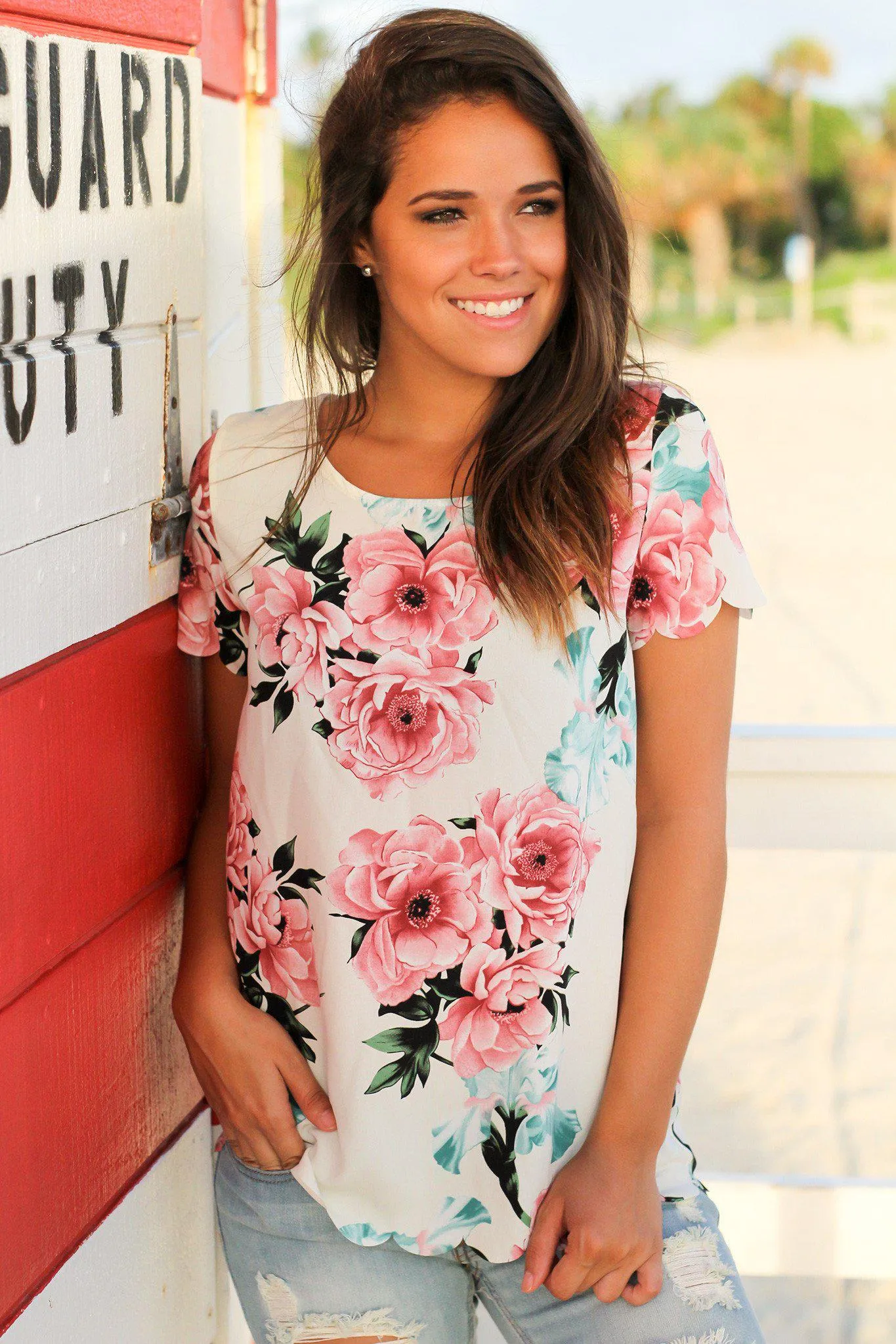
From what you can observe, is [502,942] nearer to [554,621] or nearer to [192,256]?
[554,621]

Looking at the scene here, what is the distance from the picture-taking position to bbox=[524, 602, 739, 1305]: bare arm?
51.0 inches

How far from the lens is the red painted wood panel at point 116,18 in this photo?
3.73 ft

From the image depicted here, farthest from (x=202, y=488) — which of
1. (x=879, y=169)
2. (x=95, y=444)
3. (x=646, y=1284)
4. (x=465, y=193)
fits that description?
(x=879, y=169)

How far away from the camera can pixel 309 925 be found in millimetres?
1375

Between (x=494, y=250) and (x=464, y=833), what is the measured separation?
1.67 feet

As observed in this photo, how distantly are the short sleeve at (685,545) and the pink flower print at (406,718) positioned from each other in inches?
6.7

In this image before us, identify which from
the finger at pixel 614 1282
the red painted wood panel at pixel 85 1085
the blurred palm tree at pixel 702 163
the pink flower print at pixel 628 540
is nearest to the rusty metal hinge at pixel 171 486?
the red painted wood panel at pixel 85 1085

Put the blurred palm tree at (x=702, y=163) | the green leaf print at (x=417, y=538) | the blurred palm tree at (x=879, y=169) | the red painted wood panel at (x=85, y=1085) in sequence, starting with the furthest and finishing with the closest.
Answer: the blurred palm tree at (x=702, y=163) < the blurred palm tree at (x=879, y=169) < the green leaf print at (x=417, y=538) < the red painted wood panel at (x=85, y=1085)

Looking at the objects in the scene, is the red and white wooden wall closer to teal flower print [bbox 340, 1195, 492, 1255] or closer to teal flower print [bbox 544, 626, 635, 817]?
teal flower print [bbox 340, 1195, 492, 1255]

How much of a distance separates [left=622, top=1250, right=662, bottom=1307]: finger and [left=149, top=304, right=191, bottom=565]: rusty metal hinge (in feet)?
2.58

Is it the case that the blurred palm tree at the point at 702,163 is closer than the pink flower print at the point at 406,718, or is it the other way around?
the pink flower print at the point at 406,718

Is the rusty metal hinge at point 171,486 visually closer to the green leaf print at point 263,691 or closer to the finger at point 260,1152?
the green leaf print at point 263,691

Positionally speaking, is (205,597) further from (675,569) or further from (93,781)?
(675,569)

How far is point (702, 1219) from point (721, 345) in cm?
1778
